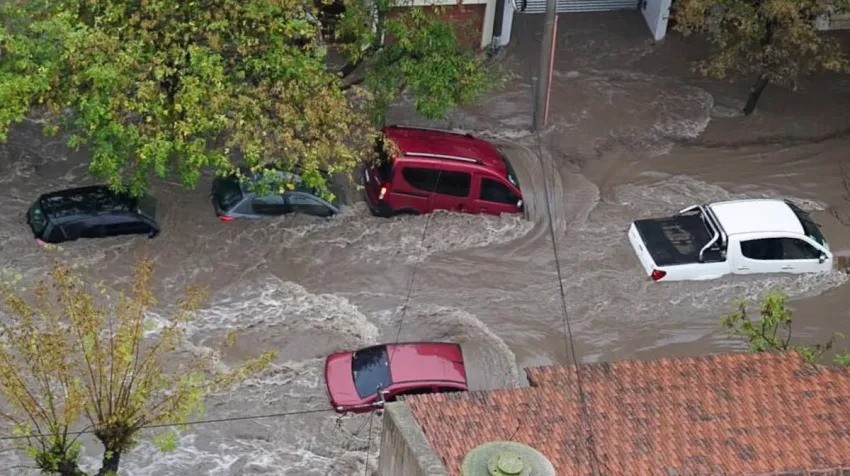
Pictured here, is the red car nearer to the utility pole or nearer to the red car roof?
the red car roof

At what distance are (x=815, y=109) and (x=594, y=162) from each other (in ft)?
17.8

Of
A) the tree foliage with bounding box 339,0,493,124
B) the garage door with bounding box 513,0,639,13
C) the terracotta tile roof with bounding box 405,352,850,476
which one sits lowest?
the garage door with bounding box 513,0,639,13

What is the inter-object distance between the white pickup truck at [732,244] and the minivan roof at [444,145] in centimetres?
279

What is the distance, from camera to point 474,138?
19.5 metres

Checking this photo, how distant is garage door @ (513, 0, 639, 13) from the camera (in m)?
25.4

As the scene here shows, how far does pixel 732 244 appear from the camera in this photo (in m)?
17.2

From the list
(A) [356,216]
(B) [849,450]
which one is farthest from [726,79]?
(B) [849,450]

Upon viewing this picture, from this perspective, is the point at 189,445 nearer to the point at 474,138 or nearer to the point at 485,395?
the point at 485,395

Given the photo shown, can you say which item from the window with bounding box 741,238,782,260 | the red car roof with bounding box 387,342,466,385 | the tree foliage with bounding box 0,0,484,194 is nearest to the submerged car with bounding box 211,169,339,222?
the tree foliage with bounding box 0,0,484,194

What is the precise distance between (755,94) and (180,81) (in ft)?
39.4

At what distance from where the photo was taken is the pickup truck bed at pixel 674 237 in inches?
681

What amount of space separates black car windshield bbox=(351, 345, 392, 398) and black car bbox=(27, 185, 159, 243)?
4.79 metres

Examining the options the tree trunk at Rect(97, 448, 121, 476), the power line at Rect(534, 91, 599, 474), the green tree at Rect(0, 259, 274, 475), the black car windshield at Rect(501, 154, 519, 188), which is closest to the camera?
the power line at Rect(534, 91, 599, 474)

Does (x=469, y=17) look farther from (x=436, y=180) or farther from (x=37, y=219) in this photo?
(x=37, y=219)
